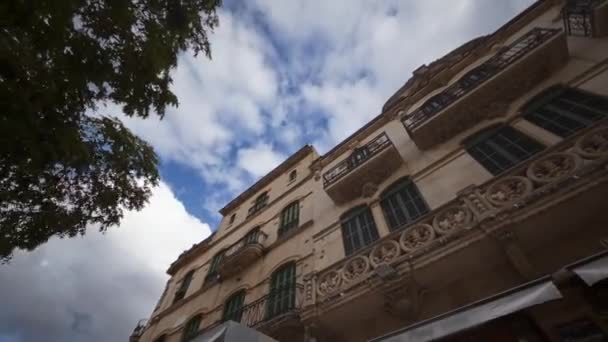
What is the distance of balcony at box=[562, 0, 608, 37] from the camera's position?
7.47 m

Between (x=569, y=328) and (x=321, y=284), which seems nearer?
(x=569, y=328)

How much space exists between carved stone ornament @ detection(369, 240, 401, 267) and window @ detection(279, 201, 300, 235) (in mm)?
6009

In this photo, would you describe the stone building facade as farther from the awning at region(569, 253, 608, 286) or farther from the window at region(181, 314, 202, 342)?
the window at region(181, 314, 202, 342)

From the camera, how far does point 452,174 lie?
309 inches

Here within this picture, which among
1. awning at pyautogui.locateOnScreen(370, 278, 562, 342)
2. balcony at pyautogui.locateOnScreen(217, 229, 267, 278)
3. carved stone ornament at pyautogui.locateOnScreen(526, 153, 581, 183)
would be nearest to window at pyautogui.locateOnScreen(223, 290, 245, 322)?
balcony at pyautogui.locateOnScreen(217, 229, 267, 278)

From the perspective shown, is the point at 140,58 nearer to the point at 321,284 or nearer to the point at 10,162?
the point at 10,162

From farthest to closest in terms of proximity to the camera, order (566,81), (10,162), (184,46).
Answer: (566,81), (184,46), (10,162)

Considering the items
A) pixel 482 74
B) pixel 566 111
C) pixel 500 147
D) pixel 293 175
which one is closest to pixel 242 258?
pixel 293 175

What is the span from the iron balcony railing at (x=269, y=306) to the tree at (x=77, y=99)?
5.10 meters

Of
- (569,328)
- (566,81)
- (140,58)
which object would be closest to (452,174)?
(566,81)

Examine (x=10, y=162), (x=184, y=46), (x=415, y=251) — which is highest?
(x=184, y=46)

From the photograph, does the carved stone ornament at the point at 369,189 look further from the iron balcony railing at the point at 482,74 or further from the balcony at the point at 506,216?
the balcony at the point at 506,216

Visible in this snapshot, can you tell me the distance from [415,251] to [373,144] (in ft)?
23.0

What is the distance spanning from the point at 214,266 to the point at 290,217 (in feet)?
17.4
